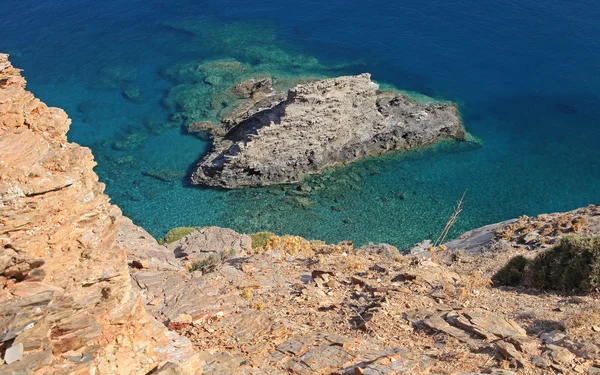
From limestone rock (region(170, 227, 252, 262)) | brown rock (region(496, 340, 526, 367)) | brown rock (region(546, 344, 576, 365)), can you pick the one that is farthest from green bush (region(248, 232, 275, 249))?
brown rock (region(546, 344, 576, 365))

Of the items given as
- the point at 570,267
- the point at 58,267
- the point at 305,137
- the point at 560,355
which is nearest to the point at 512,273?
the point at 570,267

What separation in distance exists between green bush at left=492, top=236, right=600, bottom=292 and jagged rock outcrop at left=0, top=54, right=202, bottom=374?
56.4 ft

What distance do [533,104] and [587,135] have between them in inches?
287

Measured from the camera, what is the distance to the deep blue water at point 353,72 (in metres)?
49.1

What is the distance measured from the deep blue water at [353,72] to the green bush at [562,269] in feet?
58.6

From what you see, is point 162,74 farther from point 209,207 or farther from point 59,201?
→ point 59,201

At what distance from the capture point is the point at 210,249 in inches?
1409

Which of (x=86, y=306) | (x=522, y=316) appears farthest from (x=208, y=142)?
(x=86, y=306)

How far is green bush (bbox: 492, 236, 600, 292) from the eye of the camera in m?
24.3

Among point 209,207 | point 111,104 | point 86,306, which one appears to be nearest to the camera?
point 86,306

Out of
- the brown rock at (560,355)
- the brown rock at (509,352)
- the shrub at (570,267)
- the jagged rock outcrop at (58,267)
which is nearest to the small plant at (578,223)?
the shrub at (570,267)

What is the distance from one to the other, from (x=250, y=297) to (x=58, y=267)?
10.9m

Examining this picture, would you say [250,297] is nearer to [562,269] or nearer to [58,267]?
[58,267]

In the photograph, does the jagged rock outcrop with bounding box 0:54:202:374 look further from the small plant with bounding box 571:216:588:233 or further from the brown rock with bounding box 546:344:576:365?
the small plant with bounding box 571:216:588:233
